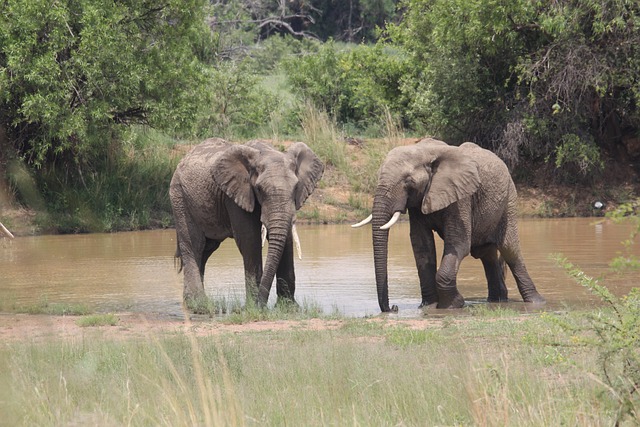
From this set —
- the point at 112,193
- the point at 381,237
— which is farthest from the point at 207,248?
the point at 112,193

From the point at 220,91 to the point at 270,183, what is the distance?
16847mm

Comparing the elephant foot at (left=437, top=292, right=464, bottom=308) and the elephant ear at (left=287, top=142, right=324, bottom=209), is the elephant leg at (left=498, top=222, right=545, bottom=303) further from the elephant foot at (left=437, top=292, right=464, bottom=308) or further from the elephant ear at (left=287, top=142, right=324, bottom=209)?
the elephant ear at (left=287, top=142, right=324, bottom=209)

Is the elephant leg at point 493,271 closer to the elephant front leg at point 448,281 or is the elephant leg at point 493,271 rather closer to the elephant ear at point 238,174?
the elephant front leg at point 448,281

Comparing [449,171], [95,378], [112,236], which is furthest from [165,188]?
[95,378]

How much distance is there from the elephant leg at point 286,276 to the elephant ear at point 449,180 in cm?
166

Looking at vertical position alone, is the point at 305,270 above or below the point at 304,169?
below

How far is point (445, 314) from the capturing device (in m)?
12.2

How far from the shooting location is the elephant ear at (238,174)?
12680mm

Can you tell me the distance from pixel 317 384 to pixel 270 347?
6.76 ft

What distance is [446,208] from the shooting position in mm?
12742

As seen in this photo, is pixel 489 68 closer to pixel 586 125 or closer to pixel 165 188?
pixel 586 125

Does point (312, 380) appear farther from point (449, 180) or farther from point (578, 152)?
point (578, 152)

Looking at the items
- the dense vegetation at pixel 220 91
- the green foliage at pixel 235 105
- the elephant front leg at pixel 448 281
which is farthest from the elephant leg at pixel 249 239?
the green foliage at pixel 235 105

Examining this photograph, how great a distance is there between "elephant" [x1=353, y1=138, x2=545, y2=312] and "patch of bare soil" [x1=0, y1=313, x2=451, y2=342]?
3.94 feet
